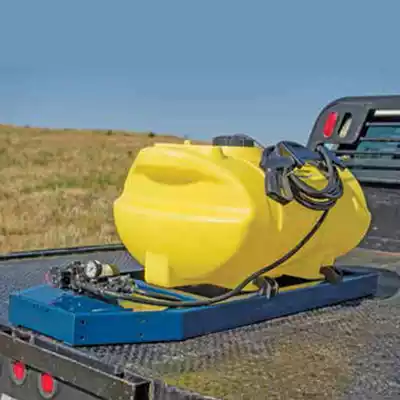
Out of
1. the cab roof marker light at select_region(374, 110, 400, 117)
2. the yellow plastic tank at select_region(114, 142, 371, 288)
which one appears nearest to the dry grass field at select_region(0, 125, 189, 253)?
the cab roof marker light at select_region(374, 110, 400, 117)

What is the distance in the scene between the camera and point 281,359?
198 cm

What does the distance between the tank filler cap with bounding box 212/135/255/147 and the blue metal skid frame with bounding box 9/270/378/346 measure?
19.4 inches

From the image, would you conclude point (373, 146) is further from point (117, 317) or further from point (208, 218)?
point (117, 317)

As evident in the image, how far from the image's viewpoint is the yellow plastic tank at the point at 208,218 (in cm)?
222

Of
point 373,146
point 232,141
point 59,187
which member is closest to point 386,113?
point 373,146

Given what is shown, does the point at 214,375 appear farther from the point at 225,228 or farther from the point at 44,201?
the point at 44,201

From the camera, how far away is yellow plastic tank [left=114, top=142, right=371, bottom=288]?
222cm

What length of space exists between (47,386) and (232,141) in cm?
97

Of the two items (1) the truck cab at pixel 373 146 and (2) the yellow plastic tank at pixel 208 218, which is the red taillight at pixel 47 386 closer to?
(2) the yellow plastic tank at pixel 208 218

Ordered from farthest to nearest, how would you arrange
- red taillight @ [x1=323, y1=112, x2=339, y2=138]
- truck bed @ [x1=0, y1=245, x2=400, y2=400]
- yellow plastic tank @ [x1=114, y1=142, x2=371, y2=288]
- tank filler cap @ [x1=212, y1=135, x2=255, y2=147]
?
red taillight @ [x1=323, y1=112, x2=339, y2=138]
tank filler cap @ [x1=212, y1=135, x2=255, y2=147]
yellow plastic tank @ [x1=114, y1=142, x2=371, y2=288]
truck bed @ [x1=0, y1=245, x2=400, y2=400]

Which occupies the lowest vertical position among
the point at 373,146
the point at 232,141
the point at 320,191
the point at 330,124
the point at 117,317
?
the point at 117,317

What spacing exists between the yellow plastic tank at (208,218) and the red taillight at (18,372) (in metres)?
0.55

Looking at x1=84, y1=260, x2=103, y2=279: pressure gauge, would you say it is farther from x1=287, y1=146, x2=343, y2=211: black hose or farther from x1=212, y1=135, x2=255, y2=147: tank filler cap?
x1=287, y1=146, x2=343, y2=211: black hose

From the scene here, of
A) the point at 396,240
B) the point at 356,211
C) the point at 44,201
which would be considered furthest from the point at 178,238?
the point at 44,201
